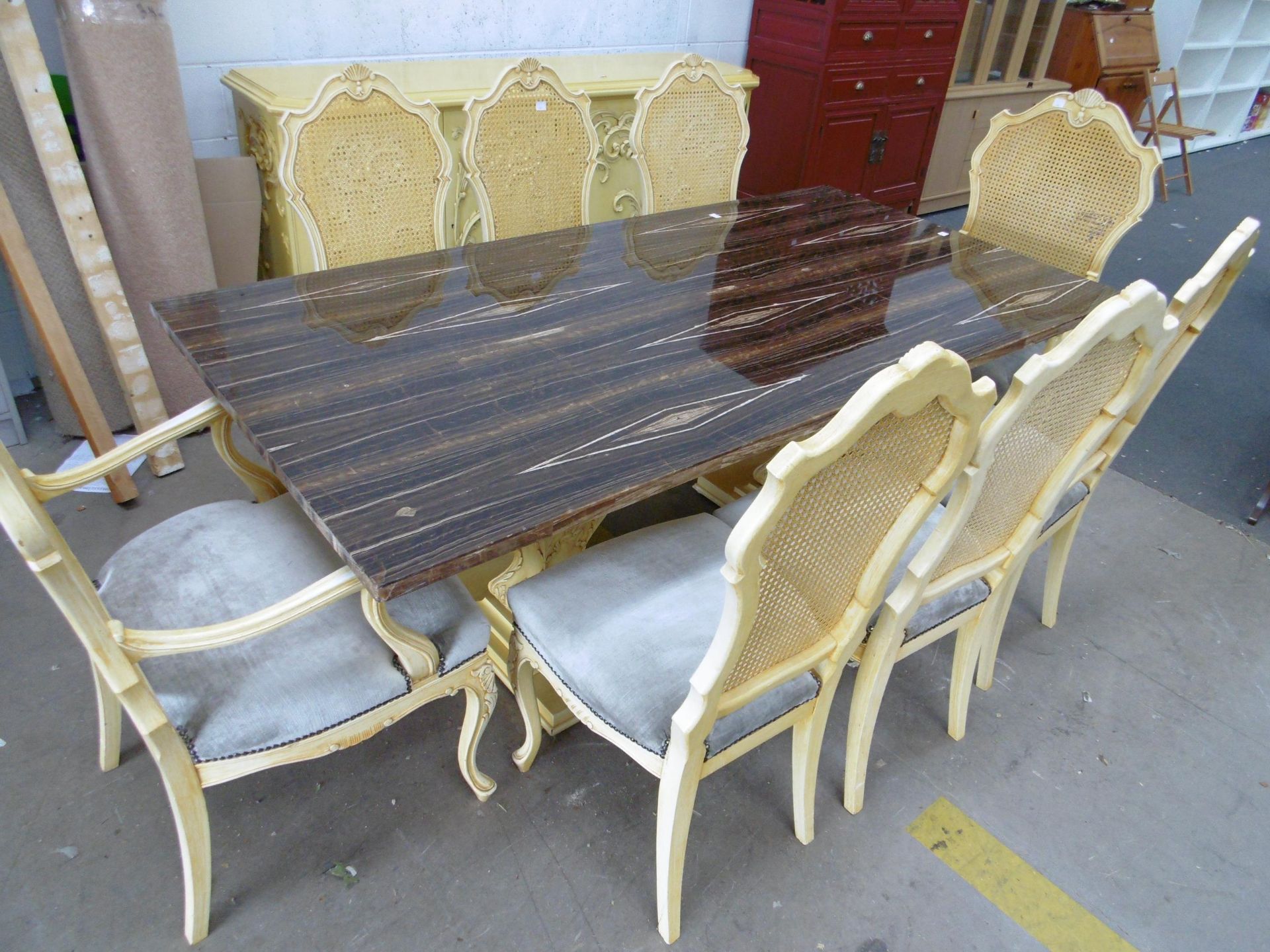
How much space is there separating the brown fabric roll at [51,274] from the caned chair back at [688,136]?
148cm

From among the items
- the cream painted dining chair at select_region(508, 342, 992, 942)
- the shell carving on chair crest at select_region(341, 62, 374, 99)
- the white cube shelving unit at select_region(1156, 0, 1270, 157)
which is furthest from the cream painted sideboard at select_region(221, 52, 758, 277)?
the white cube shelving unit at select_region(1156, 0, 1270, 157)

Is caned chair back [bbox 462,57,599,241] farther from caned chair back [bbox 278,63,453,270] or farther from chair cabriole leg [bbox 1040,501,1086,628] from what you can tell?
chair cabriole leg [bbox 1040,501,1086,628]

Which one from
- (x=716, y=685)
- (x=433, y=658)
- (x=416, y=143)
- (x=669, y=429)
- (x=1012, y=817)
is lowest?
(x=1012, y=817)

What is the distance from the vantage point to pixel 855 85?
339 centimetres

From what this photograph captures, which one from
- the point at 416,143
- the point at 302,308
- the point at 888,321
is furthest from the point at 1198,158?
the point at 302,308

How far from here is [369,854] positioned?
1.39 meters

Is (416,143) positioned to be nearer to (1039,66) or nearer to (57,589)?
(57,589)

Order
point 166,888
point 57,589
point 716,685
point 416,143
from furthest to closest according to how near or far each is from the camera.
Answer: point 416,143 → point 166,888 → point 716,685 → point 57,589

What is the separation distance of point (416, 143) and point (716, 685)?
4.80 feet

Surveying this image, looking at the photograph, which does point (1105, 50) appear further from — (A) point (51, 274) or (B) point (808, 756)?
(A) point (51, 274)

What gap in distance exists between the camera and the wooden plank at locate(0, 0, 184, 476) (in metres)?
1.77

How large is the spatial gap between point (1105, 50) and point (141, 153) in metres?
4.92

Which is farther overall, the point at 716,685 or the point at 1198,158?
the point at 1198,158

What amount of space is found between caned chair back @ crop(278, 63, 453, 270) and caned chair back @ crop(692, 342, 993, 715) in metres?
1.32
